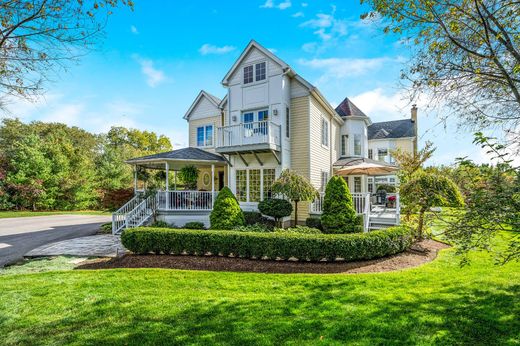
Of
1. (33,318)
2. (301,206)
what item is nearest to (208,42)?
(301,206)

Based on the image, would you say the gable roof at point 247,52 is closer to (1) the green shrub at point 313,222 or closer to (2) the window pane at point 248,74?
(2) the window pane at point 248,74

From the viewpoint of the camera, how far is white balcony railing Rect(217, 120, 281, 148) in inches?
500

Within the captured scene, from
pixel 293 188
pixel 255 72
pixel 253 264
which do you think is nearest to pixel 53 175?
pixel 255 72

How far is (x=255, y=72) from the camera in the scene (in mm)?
13992

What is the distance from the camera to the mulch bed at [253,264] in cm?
721

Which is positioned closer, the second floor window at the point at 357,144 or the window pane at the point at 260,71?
the window pane at the point at 260,71

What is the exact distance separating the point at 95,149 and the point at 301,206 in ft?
135

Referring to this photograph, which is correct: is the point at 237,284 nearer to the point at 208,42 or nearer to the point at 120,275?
the point at 120,275

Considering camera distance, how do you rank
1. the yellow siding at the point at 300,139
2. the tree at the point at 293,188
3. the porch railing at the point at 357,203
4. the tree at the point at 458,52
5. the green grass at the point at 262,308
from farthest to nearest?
the yellow siding at the point at 300,139, the porch railing at the point at 357,203, the tree at the point at 293,188, the tree at the point at 458,52, the green grass at the point at 262,308

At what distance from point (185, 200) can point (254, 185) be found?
3.90 metres

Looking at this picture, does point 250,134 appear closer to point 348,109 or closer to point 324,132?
point 324,132

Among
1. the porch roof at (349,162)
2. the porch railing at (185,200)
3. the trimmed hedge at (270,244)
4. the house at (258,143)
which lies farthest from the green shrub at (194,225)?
the porch roof at (349,162)

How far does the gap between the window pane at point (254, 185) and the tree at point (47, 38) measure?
10.1 m

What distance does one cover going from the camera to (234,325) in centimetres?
A: 412
